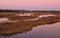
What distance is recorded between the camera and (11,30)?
60.5 ft

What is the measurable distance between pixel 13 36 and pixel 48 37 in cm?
387

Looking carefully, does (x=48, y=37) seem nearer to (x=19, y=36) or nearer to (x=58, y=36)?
(x=58, y=36)

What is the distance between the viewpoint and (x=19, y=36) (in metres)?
A: 17.1

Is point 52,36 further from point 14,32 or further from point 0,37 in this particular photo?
point 0,37

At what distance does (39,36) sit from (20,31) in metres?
2.80

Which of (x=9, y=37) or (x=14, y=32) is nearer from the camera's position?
(x=9, y=37)

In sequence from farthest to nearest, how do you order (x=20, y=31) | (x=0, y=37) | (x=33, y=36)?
(x=20, y=31) < (x=33, y=36) < (x=0, y=37)

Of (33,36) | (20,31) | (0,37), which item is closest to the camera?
(0,37)

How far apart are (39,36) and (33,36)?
0.69m

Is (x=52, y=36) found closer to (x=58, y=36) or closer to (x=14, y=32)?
(x=58, y=36)

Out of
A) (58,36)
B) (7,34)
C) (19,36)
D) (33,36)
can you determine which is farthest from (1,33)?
(58,36)

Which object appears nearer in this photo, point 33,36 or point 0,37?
point 0,37

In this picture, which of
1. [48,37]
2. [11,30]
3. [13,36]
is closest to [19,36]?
[13,36]

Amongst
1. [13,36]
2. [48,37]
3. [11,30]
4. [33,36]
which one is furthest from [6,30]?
[48,37]
